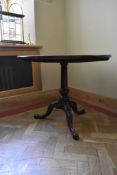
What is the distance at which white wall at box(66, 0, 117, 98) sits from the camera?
207 cm

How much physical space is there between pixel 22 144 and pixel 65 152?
34 cm

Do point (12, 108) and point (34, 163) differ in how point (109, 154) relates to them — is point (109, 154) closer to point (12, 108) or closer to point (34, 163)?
point (34, 163)

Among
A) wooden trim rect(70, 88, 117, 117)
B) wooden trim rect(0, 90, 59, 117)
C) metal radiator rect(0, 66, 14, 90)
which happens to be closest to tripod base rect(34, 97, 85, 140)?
wooden trim rect(70, 88, 117, 117)

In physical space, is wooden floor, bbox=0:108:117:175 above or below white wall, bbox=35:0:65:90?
below

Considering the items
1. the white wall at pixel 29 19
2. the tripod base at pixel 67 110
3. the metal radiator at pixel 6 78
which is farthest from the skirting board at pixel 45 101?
the white wall at pixel 29 19

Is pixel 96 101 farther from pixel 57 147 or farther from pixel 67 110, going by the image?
pixel 57 147

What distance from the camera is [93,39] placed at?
2.27 m

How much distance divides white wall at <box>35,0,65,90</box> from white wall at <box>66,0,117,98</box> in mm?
105

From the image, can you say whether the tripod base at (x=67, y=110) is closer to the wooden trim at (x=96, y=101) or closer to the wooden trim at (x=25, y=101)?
the wooden trim at (x=96, y=101)

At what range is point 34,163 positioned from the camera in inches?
48.7

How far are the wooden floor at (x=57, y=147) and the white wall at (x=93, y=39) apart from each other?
445mm

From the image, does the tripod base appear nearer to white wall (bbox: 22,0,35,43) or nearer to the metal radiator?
the metal radiator

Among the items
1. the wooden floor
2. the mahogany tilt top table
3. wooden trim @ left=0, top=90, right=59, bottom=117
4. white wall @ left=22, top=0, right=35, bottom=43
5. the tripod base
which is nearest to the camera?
the wooden floor

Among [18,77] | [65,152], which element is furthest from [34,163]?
[18,77]
